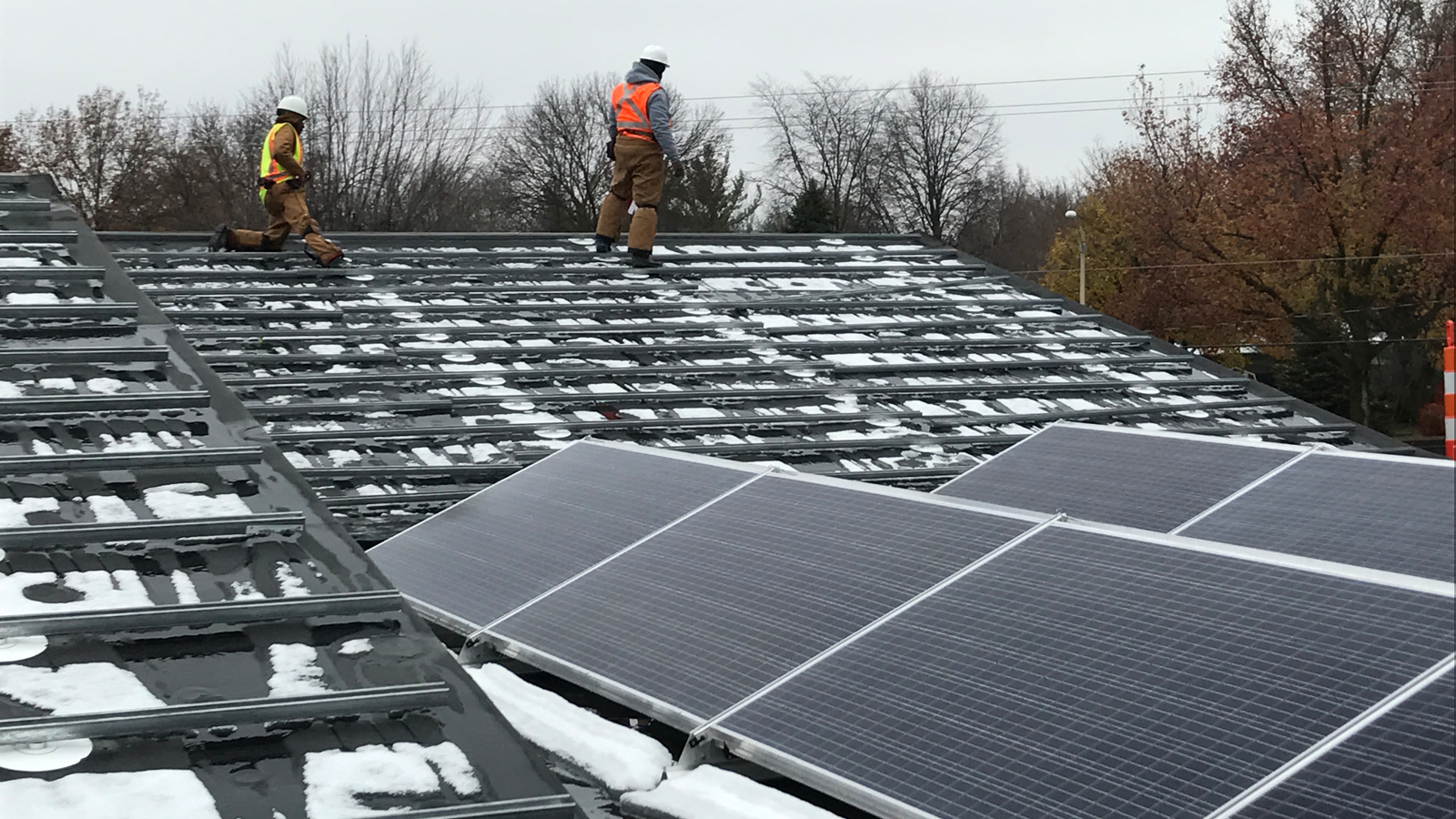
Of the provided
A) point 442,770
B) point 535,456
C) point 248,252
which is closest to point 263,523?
point 442,770

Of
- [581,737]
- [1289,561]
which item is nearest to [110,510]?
[581,737]

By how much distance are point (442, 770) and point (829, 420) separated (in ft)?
22.5

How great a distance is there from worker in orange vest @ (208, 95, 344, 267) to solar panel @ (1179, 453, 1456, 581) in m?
9.11

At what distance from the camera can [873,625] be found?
411 cm

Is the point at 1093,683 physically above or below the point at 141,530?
below

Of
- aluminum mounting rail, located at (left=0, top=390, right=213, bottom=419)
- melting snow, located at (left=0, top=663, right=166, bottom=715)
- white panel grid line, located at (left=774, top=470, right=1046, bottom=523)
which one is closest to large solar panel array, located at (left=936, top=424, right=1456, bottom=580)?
white panel grid line, located at (left=774, top=470, right=1046, bottom=523)

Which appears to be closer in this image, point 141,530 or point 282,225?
point 141,530

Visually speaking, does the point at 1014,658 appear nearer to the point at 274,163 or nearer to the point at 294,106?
the point at 274,163

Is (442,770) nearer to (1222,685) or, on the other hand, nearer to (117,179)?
(1222,685)

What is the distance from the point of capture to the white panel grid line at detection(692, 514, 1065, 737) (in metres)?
3.98

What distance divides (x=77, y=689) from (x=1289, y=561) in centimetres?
291

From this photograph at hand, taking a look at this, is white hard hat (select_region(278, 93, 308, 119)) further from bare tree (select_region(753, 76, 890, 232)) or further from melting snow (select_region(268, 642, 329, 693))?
bare tree (select_region(753, 76, 890, 232))

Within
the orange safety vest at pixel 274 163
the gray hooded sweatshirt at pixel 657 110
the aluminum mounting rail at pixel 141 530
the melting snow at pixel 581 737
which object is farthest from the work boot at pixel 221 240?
the aluminum mounting rail at pixel 141 530

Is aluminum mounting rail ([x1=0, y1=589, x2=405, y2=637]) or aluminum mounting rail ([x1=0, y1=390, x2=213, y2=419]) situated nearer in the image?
aluminum mounting rail ([x1=0, y1=589, x2=405, y2=637])
